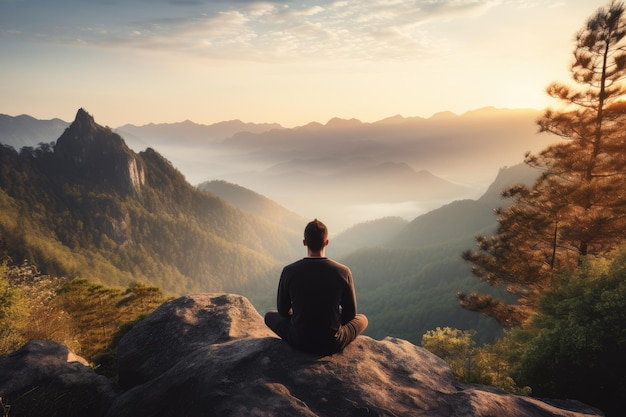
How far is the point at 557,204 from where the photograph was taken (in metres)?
20.9

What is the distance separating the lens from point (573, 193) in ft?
66.1

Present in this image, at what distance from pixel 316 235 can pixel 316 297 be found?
1242 millimetres

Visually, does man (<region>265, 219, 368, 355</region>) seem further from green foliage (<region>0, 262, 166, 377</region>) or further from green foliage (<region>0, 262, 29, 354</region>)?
green foliage (<region>0, 262, 29, 354</region>)

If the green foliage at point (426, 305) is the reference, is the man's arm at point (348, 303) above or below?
above

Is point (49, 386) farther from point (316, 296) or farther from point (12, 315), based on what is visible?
point (12, 315)

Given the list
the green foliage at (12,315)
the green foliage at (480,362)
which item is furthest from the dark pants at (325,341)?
the green foliage at (12,315)

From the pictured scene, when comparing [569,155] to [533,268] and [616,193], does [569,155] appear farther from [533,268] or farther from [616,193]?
[533,268]

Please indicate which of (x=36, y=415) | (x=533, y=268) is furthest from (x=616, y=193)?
(x=36, y=415)

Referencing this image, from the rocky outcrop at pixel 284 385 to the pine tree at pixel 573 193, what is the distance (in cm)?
1579

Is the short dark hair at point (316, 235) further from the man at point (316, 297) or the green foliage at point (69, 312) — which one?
the green foliage at point (69, 312)

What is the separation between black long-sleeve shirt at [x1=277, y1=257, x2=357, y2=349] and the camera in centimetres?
692

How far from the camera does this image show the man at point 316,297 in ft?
22.7

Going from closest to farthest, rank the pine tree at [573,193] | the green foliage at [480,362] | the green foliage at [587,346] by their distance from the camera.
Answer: the green foliage at [587,346] → the green foliage at [480,362] → the pine tree at [573,193]

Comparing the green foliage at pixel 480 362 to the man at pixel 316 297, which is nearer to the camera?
the man at pixel 316 297
